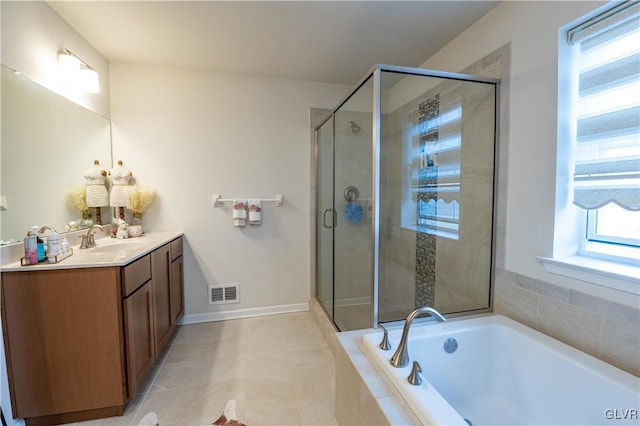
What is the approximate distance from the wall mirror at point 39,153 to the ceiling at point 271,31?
57 centimetres

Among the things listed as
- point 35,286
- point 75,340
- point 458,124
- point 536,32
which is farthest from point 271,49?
point 75,340

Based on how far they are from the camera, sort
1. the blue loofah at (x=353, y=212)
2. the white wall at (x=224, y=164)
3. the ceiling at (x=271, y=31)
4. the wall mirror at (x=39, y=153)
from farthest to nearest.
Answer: the white wall at (x=224, y=164) < the blue loofah at (x=353, y=212) < the ceiling at (x=271, y=31) < the wall mirror at (x=39, y=153)

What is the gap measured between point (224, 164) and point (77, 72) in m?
1.16

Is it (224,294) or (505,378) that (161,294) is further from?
(505,378)

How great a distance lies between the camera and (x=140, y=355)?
5.22 feet

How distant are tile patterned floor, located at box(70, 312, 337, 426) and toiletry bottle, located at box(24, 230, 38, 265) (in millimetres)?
915

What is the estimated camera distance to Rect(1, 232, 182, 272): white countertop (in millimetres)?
1333

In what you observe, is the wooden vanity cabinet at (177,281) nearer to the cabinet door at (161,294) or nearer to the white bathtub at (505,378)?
the cabinet door at (161,294)

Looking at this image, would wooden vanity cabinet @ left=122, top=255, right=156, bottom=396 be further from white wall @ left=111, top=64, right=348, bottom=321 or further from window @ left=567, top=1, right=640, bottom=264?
window @ left=567, top=1, right=640, bottom=264

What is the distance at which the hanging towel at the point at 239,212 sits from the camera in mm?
2551

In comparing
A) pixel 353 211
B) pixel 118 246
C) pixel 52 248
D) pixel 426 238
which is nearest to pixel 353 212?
pixel 353 211

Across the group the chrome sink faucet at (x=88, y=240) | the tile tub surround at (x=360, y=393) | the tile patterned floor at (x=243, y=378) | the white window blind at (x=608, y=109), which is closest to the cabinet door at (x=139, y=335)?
the tile patterned floor at (x=243, y=378)

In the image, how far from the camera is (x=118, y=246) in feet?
6.31

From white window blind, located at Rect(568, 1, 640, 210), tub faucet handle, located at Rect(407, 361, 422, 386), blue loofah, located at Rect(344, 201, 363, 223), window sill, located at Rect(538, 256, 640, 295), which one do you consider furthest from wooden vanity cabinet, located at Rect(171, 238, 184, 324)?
white window blind, located at Rect(568, 1, 640, 210)
